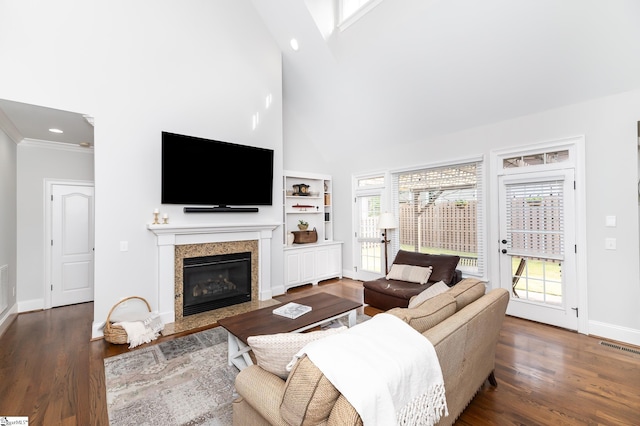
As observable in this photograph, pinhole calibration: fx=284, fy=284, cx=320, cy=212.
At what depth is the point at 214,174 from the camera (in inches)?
160

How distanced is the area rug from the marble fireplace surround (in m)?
0.61

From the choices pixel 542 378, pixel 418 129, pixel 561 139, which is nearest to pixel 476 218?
pixel 561 139

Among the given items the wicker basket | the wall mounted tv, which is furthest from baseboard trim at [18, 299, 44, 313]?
the wall mounted tv

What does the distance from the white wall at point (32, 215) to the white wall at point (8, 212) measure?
114 mm

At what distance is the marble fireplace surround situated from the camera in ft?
12.0

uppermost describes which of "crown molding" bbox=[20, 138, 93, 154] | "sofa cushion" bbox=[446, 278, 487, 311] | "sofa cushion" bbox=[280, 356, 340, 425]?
"crown molding" bbox=[20, 138, 93, 154]

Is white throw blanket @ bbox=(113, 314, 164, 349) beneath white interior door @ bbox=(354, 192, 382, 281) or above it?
beneath

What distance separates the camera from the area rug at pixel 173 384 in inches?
78.3

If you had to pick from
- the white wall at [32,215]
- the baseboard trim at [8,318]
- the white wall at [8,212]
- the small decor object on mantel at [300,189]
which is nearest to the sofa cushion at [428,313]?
the small decor object on mantel at [300,189]

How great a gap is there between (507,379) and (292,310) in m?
1.96

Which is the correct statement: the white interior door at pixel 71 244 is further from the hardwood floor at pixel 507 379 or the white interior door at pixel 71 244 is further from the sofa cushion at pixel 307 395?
the sofa cushion at pixel 307 395

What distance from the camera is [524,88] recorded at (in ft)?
11.4

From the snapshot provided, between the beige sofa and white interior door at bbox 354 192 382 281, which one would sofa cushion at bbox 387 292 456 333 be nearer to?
the beige sofa

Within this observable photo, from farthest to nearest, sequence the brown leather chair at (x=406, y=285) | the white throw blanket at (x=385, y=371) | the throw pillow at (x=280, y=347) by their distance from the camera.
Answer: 1. the brown leather chair at (x=406, y=285)
2. the throw pillow at (x=280, y=347)
3. the white throw blanket at (x=385, y=371)
